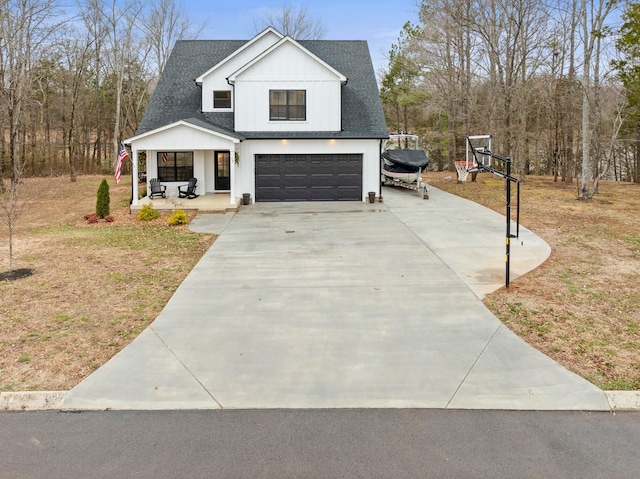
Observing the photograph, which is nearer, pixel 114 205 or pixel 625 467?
pixel 625 467

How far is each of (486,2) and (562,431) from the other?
26.0 meters

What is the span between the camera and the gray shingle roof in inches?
827

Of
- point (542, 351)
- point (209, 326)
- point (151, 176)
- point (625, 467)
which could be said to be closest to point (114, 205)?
point (151, 176)

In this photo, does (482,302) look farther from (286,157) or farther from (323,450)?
(286,157)

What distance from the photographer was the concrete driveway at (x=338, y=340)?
5.54 meters

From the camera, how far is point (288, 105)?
21172mm

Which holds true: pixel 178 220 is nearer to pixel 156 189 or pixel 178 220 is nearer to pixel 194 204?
pixel 194 204

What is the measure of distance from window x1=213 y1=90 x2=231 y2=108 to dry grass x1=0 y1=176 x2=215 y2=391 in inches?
269

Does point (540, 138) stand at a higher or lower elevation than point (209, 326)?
higher

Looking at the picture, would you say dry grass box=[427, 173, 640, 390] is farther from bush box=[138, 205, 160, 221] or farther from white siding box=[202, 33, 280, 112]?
white siding box=[202, 33, 280, 112]

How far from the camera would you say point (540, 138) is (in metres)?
36.2

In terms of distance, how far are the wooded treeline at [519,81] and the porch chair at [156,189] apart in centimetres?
1616

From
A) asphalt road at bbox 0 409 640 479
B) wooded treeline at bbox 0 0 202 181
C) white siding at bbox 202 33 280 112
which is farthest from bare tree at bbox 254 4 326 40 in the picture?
asphalt road at bbox 0 409 640 479

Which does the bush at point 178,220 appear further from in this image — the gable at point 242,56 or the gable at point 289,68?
the gable at point 242,56
